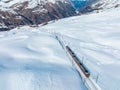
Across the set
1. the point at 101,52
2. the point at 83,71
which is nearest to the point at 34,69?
the point at 83,71

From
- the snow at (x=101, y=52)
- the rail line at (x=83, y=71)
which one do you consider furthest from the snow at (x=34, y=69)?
the snow at (x=101, y=52)

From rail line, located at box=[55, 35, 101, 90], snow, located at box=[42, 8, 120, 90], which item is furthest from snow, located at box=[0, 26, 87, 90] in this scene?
snow, located at box=[42, 8, 120, 90]

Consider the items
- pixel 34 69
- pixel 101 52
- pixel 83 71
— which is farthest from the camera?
pixel 101 52

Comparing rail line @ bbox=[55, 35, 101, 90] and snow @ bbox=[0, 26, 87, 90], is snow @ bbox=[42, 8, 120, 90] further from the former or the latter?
snow @ bbox=[0, 26, 87, 90]

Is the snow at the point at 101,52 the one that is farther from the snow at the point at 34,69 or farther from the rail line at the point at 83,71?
the snow at the point at 34,69

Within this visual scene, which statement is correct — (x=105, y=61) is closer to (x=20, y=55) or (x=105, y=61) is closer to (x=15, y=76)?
(x=20, y=55)

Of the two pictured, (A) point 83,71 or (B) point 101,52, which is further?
(B) point 101,52

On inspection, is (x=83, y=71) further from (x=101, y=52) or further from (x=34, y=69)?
(x=101, y=52)

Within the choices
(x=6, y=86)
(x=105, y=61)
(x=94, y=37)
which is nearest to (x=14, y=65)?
(x=6, y=86)

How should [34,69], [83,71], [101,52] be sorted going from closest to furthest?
[34,69] → [83,71] → [101,52]

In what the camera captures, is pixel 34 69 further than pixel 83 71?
No

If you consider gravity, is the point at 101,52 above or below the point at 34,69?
below
